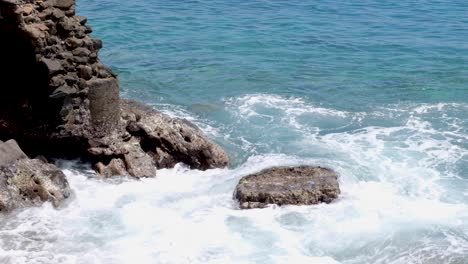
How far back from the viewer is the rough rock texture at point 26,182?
9.91 metres

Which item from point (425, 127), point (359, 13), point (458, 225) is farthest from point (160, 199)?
point (359, 13)

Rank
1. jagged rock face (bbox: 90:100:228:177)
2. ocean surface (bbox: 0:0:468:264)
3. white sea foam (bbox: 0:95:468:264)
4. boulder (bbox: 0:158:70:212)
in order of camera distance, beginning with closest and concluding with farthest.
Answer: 1. white sea foam (bbox: 0:95:468:264)
2. ocean surface (bbox: 0:0:468:264)
3. boulder (bbox: 0:158:70:212)
4. jagged rock face (bbox: 90:100:228:177)

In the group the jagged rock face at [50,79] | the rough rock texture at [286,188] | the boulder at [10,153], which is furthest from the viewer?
the rough rock texture at [286,188]

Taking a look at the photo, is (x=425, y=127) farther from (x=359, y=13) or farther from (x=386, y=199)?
(x=359, y=13)

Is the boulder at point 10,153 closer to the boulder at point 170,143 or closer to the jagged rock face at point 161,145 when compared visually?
the jagged rock face at point 161,145

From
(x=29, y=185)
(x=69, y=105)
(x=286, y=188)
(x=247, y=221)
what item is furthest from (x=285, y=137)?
(x=29, y=185)

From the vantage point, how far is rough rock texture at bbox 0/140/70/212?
9914 millimetres

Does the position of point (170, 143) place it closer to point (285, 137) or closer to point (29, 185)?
point (29, 185)

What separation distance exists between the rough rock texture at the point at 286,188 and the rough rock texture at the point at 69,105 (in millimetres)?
1589

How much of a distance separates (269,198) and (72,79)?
3.81 meters

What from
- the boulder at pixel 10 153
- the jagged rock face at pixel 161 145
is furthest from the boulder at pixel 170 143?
the boulder at pixel 10 153

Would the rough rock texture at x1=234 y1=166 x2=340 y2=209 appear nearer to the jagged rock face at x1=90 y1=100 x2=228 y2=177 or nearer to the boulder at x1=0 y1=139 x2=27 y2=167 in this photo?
the jagged rock face at x1=90 y1=100 x2=228 y2=177

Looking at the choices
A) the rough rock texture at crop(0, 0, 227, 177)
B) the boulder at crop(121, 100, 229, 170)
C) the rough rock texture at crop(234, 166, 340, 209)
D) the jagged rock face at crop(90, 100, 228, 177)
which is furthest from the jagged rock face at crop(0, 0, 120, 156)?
the rough rock texture at crop(234, 166, 340, 209)

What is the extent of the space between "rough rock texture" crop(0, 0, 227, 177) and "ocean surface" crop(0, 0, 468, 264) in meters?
0.36
